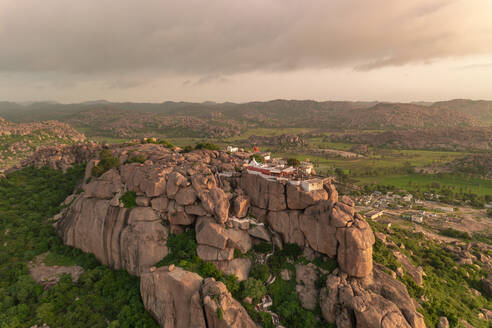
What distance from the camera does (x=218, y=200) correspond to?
134 feet

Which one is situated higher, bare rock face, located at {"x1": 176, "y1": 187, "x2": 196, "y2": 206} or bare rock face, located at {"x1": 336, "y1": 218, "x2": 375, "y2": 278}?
bare rock face, located at {"x1": 176, "y1": 187, "x2": 196, "y2": 206}

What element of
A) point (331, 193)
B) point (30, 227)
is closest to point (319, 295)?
point (331, 193)

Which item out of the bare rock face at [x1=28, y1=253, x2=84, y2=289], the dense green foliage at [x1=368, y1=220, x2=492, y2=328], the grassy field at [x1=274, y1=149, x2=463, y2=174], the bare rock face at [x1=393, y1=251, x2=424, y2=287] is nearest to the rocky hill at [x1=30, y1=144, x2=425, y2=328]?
the bare rock face at [x1=28, y1=253, x2=84, y2=289]

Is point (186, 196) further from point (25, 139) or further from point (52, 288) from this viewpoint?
point (25, 139)

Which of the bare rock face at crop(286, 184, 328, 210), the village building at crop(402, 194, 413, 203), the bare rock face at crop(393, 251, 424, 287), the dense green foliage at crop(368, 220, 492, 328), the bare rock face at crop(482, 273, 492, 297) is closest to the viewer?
the dense green foliage at crop(368, 220, 492, 328)

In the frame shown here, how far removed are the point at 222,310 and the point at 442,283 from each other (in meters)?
42.3

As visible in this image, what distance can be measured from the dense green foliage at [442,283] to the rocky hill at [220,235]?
5.78 meters

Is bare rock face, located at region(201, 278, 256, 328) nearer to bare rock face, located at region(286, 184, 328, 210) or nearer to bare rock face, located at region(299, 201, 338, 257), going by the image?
bare rock face, located at region(299, 201, 338, 257)

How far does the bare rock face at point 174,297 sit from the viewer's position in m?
31.2

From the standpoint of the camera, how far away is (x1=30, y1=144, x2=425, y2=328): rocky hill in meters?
31.3

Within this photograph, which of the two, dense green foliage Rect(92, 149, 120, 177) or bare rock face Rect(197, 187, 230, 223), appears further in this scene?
dense green foliage Rect(92, 149, 120, 177)

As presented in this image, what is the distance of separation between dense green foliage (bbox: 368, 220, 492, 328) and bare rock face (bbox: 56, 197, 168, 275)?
3748 cm

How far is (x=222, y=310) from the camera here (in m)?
30.0

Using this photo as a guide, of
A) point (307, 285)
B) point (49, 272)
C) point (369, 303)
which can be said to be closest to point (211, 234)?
point (307, 285)
